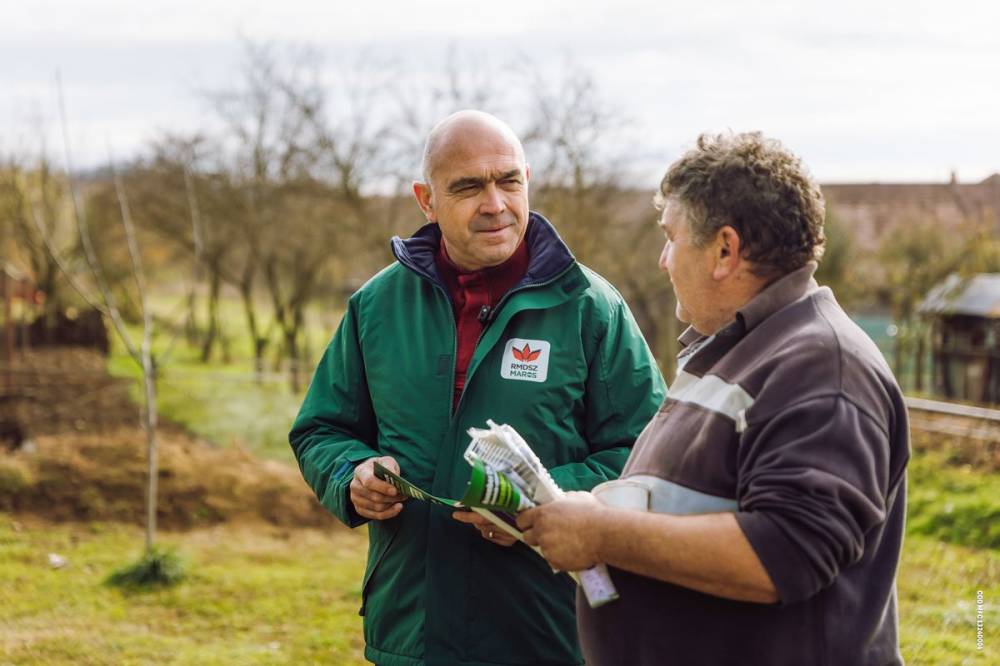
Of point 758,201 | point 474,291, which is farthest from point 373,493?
point 758,201

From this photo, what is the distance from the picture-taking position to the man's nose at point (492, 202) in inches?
103

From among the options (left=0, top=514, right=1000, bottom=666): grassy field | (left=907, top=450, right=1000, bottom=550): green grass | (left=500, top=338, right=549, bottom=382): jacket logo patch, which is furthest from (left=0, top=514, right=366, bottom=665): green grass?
(left=907, top=450, right=1000, bottom=550): green grass

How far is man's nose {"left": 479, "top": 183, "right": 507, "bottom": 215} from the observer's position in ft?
8.54

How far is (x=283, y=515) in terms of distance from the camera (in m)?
10.2

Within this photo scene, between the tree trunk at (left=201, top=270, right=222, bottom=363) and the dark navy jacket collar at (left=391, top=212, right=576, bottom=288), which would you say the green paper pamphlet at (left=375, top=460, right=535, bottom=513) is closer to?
the dark navy jacket collar at (left=391, top=212, right=576, bottom=288)

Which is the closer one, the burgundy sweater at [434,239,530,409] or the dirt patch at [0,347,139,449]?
the burgundy sweater at [434,239,530,409]

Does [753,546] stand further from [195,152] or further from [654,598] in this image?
[195,152]

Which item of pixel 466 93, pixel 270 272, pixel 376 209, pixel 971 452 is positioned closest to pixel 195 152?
pixel 270 272

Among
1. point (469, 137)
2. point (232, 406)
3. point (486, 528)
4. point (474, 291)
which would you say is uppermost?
point (469, 137)

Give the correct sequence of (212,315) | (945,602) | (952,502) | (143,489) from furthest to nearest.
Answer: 1. (212,315)
2. (143,489)
3. (952,502)
4. (945,602)

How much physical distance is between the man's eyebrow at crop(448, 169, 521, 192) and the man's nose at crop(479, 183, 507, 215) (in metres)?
0.02

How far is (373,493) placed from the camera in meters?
2.43

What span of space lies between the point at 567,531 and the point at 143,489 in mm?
9549

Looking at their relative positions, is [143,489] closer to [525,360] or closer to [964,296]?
[525,360]
